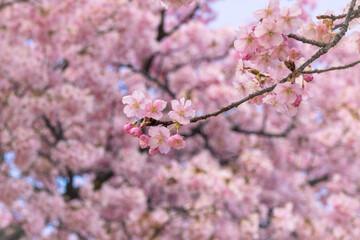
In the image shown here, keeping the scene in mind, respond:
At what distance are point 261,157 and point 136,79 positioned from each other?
4132 millimetres

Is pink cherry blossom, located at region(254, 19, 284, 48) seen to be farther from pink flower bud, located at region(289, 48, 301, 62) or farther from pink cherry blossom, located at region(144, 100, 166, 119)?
pink cherry blossom, located at region(144, 100, 166, 119)

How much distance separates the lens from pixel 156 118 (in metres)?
1.71

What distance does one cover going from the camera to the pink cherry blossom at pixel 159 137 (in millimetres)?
1669

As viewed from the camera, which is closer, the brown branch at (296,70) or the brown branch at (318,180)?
the brown branch at (296,70)

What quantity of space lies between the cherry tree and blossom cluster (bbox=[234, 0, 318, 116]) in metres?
2.70

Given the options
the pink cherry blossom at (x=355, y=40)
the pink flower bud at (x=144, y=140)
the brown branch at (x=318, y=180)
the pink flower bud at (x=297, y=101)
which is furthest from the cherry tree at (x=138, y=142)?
the pink flower bud at (x=144, y=140)

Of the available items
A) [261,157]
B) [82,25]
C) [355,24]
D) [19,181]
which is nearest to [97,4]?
[82,25]

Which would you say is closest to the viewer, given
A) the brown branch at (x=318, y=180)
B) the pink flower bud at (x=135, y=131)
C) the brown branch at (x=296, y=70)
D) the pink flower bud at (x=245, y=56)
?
the brown branch at (x=296, y=70)

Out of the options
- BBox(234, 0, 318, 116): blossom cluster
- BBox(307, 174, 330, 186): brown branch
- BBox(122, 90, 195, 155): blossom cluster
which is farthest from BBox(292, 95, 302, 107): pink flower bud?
BBox(307, 174, 330, 186): brown branch

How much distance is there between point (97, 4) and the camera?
8.70 meters

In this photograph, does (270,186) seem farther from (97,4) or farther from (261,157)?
(97,4)

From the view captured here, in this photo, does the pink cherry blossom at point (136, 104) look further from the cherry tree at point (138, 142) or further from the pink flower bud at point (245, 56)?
the cherry tree at point (138, 142)

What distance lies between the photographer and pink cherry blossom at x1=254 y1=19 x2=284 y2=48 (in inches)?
63.7

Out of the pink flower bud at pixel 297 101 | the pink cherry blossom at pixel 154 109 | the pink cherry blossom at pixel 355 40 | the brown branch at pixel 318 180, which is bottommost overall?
the brown branch at pixel 318 180
